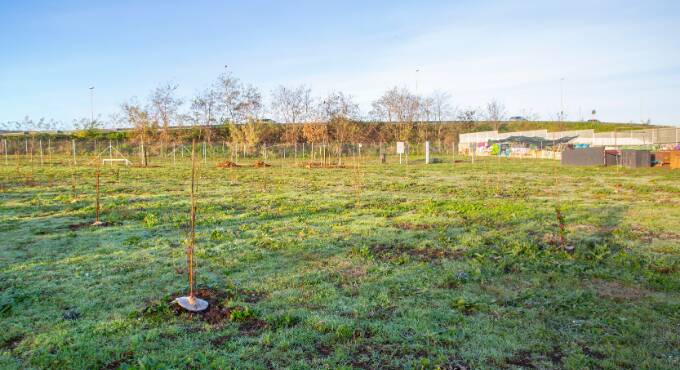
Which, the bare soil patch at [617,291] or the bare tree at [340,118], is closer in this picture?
the bare soil patch at [617,291]

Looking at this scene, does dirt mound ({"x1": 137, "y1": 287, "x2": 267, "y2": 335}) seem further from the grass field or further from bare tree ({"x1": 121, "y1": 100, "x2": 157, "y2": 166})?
bare tree ({"x1": 121, "y1": 100, "x2": 157, "y2": 166})

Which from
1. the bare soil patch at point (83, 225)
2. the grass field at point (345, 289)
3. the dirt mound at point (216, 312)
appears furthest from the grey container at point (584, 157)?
the dirt mound at point (216, 312)

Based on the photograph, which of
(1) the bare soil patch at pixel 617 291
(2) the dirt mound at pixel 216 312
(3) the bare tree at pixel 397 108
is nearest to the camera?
(2) the dirt mound at pixel 216 312

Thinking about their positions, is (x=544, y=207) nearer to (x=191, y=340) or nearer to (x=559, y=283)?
(x=559, y=283)

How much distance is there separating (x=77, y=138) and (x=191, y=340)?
55.7m

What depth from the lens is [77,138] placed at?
170ft

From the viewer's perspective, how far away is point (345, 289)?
5.23 meters

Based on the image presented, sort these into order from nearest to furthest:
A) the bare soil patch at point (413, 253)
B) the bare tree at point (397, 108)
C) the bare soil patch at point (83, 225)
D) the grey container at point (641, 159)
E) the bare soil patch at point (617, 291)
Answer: the bare soil patch at point (617, 291) < the bare soil patch at point (413, 253) < the bare soil patch at point (83, 225) < the grey container at point (641, 159) < the bare tree at point (397, 108)

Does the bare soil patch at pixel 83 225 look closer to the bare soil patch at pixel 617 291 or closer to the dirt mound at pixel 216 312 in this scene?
the dirt mound at pixel 216 312

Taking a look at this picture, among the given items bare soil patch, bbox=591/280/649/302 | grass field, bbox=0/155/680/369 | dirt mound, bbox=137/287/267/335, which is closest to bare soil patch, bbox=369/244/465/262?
grass field, bbox=0/155/680/369

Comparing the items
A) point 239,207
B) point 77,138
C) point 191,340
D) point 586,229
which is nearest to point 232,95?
point 77,138

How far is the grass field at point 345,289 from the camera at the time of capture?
3.71 meters

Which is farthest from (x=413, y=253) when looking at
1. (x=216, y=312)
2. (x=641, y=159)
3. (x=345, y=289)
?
(x=641, y=159)

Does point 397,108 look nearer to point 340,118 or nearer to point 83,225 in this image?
point 340,118
